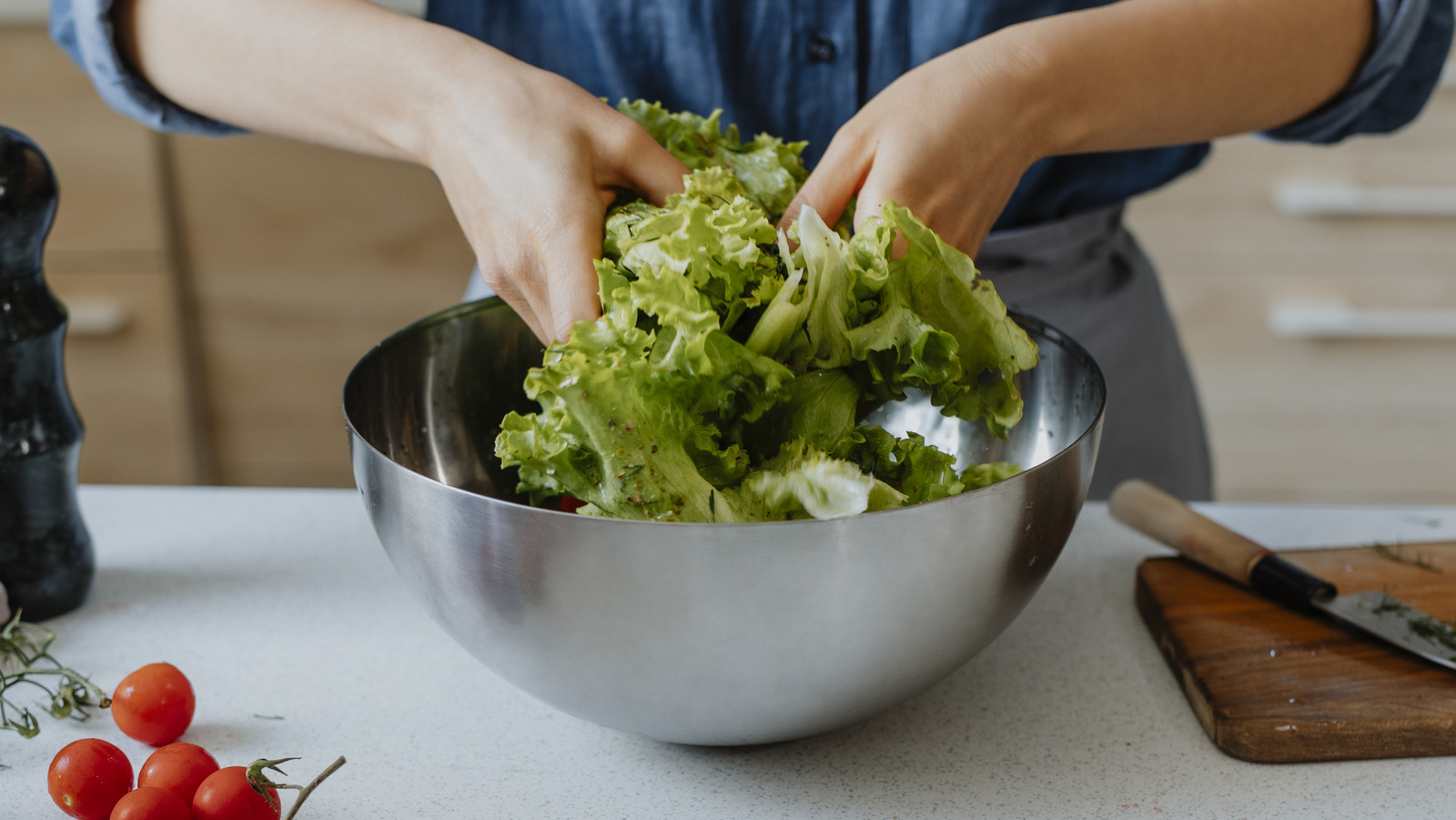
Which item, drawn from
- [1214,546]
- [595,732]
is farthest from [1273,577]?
[595,732]

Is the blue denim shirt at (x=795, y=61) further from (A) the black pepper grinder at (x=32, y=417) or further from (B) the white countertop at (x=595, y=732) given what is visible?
(B) the white countertop at (x=595, y=732)

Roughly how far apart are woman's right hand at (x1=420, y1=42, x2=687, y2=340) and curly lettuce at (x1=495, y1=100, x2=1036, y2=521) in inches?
1.3

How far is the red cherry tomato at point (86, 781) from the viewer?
57 centimetres

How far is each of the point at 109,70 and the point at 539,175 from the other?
54 cm

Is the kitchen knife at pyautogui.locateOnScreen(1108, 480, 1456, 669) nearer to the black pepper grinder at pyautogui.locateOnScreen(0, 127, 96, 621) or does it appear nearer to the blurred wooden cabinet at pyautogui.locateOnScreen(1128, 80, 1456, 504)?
the black pepper grinder at pyautogui.locateOnScreen(0, 127, 96, 621)

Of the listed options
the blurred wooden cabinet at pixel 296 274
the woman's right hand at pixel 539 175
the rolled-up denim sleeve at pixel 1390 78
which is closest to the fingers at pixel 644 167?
the woman's right hand at pixel 539 175

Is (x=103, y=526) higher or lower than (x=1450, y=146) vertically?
higher

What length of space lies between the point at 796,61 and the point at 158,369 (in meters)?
1.60

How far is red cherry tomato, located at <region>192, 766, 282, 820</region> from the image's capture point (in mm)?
559

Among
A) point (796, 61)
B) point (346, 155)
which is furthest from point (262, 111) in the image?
point (346, 155)

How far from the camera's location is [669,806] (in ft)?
2.00

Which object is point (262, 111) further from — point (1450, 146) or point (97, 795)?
point (1450, 146)

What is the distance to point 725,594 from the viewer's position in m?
0.51

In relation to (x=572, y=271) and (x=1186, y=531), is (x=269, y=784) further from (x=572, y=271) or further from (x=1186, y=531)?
(x=1186, y=531)
